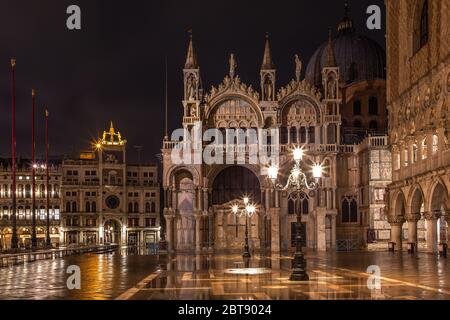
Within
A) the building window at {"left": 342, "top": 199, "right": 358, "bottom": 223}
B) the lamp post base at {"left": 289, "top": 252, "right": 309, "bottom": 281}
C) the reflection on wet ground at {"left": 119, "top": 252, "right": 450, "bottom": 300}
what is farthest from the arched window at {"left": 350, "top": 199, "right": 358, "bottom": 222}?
the lamp post base at {"left": 289, "top": 252, "right": 309, "bottom": 281}

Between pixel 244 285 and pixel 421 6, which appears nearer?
pixel 244 285

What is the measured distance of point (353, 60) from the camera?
279ft

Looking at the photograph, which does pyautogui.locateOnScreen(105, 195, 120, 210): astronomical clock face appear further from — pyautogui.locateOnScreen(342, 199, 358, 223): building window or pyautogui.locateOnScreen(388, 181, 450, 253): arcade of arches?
pyautogui.locateOnScreen(388, 181, 450, 253): arcade of arches

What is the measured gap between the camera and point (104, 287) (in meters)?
25.7

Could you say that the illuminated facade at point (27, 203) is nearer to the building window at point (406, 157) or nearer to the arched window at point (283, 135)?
the arched window at point (283, 135)

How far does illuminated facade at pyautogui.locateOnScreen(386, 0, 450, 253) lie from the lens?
4516cm

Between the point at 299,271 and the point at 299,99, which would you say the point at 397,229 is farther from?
the point at 299,271

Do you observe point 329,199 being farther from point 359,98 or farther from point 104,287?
point 104,287

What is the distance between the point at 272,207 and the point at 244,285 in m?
43.9

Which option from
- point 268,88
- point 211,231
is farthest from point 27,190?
point 268,88

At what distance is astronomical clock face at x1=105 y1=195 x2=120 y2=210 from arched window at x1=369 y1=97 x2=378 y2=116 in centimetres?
5327

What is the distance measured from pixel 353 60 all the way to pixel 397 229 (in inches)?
1255

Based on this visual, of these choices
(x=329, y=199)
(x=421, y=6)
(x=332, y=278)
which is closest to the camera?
(x=332, y=278)
